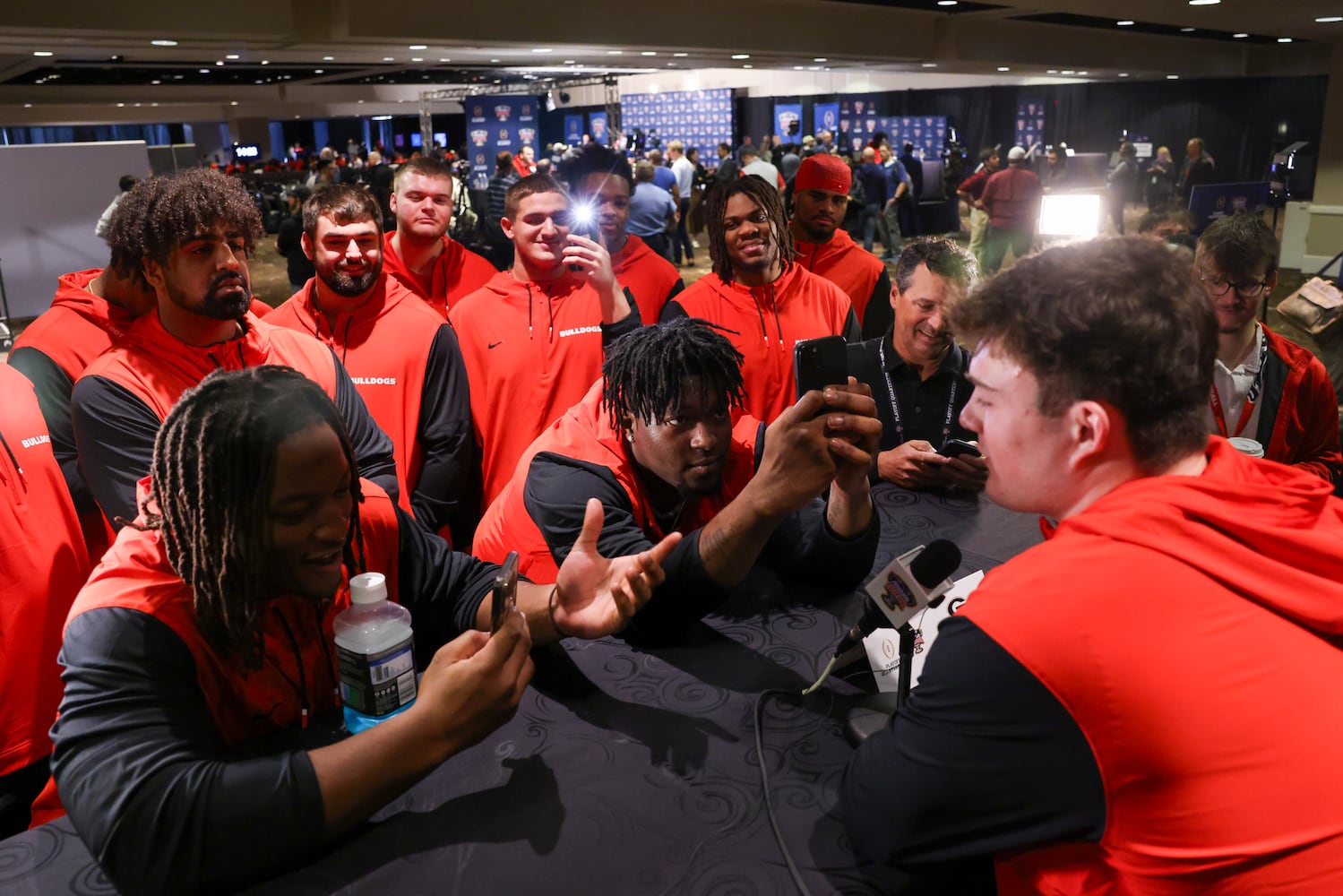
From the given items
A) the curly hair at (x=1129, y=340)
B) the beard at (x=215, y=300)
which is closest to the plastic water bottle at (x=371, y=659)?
the curly hair at (x=1129, y=340)

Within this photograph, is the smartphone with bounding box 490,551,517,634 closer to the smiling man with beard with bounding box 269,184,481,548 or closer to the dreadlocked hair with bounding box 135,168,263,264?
the dreadlocked hair with bounding box 135,168,263,264

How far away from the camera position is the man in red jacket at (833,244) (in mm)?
3711

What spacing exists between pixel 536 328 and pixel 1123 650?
7.53 feet

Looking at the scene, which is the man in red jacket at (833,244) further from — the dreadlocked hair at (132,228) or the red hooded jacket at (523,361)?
the dreadlocked hair at (132,228)

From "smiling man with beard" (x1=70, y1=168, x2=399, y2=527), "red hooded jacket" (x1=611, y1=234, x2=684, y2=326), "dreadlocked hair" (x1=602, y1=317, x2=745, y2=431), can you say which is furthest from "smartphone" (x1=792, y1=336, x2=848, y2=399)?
"red hooded jacket" (x1=611, y1=234, x2=684, y2=326)

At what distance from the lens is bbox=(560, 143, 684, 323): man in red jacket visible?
3574 mm

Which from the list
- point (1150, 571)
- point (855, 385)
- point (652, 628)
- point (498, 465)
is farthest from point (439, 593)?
point (498, 465)

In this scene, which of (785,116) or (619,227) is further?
(785,116)

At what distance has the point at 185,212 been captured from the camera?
2008mm

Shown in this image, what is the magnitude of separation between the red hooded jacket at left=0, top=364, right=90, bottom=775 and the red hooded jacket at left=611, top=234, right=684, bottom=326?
2.05m

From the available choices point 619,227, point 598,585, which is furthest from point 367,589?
point 619,227

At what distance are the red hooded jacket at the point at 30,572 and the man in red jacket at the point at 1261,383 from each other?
252cm

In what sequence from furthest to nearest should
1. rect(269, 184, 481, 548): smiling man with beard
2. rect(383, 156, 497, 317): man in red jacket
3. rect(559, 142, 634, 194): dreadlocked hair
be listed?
rect(559, 142, 634, 194): dreadlocked hair, rect(383, 156, 497, 317): man in red jacket, rect(269, 184, 481, 548): smiling man with beard

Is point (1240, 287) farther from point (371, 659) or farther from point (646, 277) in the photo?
point (371, 659)
